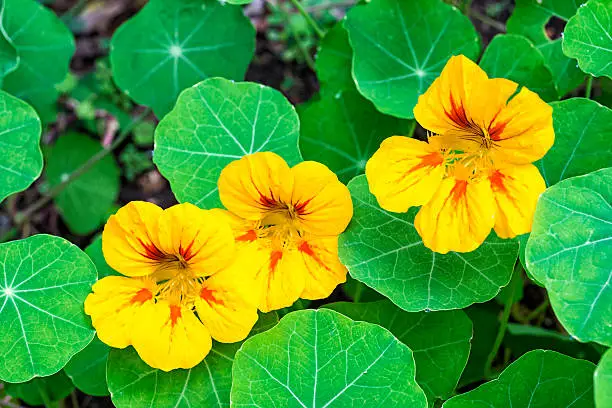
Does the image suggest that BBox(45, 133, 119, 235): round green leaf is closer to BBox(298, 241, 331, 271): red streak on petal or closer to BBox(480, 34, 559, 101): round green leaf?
BBox(298, 241, 331, 271): red streak on petal

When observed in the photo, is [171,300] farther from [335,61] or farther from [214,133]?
[335,61]

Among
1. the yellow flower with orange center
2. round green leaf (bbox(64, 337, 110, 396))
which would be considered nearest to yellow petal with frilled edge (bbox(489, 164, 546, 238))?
the yellow flower with orange center

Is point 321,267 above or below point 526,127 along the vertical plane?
below

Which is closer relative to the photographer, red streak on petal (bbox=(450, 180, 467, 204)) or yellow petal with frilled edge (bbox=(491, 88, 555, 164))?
yellow petal with frilled edge (bbox=(491, 88, 555, 164))

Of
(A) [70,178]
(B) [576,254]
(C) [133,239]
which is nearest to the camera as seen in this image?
(B) [576,254]

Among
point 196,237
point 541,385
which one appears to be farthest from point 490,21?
point 196,237

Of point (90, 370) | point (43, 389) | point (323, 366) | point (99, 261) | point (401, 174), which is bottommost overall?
point (43, 389)
